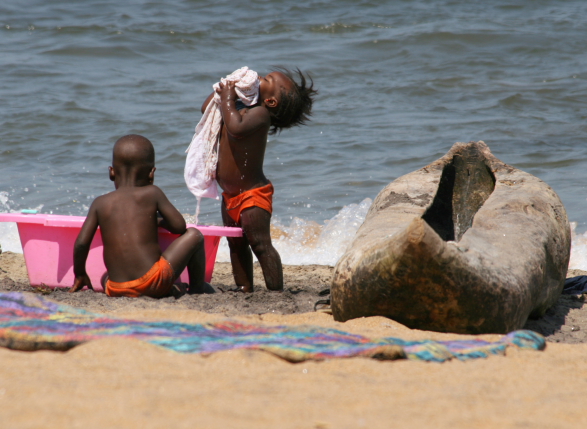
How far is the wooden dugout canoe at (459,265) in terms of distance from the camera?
2526 millimetres

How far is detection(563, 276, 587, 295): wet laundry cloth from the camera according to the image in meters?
4.25

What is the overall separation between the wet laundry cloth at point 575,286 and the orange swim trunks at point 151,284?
2.60 m

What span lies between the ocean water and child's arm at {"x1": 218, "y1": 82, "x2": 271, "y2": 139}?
95.3 inches

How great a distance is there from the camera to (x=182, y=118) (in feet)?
31.0

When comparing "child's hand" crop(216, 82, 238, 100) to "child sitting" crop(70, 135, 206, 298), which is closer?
"child sitting" crop(70, 135, 206, 298)

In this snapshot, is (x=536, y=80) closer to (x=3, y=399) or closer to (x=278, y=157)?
(x=278, y=157)

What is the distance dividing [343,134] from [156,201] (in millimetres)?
5656

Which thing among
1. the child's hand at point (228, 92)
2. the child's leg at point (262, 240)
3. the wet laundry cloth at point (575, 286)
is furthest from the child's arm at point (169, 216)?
the wet laundry cloth at point (575, 286)

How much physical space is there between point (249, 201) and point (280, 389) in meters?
2.21

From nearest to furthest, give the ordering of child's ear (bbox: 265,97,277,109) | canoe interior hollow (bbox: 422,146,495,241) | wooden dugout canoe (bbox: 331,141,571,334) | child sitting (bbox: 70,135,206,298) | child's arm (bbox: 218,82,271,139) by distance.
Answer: wooden dugout canoe (bbox: 331,141,571,334), child sitting (bbox: 70,135,206,298), child's arm (bbox: 218,82,271,139), child's ear (bbox: 265,97,277,109), canoe interior hollow (bbox: 422,146,495,241)

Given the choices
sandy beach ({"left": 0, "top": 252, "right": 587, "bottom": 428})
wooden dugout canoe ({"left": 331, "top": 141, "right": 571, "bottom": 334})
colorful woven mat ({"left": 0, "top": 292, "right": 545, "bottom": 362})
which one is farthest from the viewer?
wooden dugout canoe ({"left": 331, "top": 141, "right": 571, "bottom": 334})

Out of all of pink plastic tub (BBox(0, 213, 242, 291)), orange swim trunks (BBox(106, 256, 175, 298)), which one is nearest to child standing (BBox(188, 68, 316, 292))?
pink plastic tub (BBox(0, 213, 242, 291))

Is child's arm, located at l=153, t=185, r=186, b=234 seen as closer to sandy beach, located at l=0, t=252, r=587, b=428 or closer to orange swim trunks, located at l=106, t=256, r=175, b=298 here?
orange swim trunks, located at l=106, t=256, r=175, b=298

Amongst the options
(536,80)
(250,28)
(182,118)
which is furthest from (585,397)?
(250,28)
